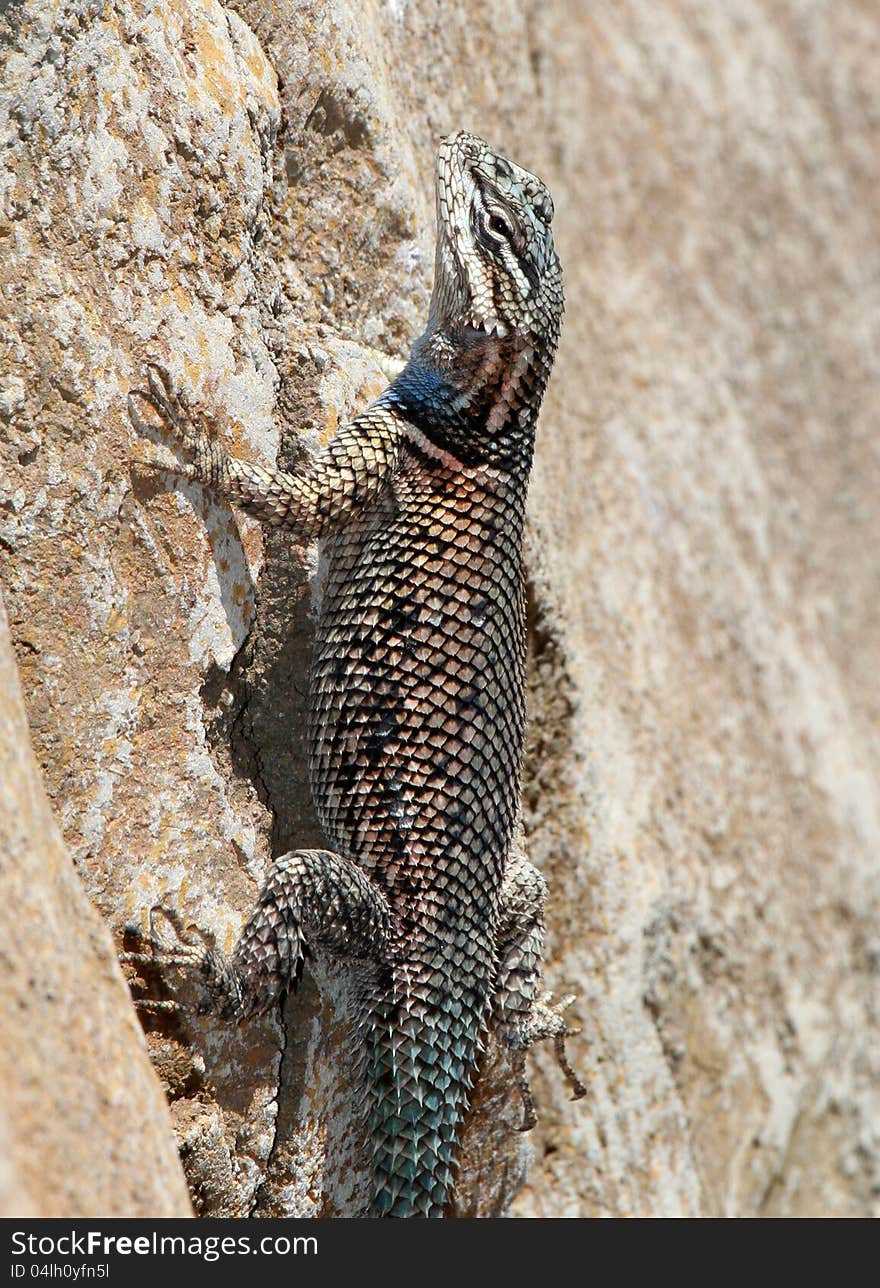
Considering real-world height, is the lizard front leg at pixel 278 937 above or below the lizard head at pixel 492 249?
below

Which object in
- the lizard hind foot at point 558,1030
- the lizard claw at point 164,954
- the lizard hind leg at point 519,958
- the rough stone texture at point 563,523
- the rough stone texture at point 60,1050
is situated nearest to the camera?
the rough stone texture at point 60,1050

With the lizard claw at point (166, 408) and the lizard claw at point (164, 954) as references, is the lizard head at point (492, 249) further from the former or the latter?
the lizard claw at point (164, 954)

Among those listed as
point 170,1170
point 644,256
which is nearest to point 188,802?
point 170,1170

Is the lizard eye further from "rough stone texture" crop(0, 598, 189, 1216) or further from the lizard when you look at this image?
"rough stone texture" crop(0, 598, 189, 1216)

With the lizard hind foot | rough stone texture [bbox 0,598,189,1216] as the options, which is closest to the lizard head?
rough stone texture [bbox 0,598,189,1216]

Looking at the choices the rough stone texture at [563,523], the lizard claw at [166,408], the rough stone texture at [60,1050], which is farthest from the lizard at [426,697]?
the rough stone texture at [60,1050]

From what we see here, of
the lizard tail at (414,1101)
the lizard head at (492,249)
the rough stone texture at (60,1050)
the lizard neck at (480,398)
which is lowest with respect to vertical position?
the lizard tail at (414,1101)

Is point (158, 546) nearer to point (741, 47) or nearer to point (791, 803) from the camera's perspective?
point (791, 803)
